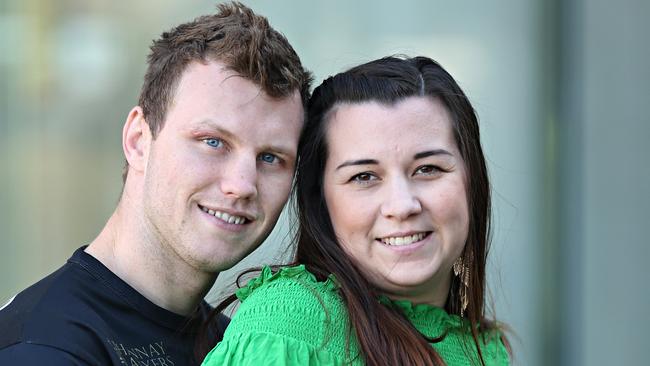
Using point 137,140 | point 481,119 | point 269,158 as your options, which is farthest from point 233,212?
point 481,119

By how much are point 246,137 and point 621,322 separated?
7.98ft

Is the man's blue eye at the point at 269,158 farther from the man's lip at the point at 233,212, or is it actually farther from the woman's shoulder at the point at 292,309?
the woman's shoulder at the point at 292,309

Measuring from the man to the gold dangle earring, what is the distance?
1.51 feet

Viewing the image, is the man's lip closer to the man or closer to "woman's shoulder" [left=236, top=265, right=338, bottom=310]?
the man

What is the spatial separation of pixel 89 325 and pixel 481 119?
2714mm

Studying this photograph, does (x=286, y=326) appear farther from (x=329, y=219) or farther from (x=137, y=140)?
(x=137, y=140)

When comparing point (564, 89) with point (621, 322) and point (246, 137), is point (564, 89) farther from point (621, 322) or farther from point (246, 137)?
point (246, 137)

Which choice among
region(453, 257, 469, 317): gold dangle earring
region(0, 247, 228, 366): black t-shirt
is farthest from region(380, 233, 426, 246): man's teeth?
region(0, 247, 228, 366): black t-shirt

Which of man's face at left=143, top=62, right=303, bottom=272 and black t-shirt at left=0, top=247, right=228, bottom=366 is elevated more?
man's face at left=143, top=62, right=303, bottom=272

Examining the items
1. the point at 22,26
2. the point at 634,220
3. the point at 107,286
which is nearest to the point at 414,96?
the point at 107,286

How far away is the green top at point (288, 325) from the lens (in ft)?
7.15

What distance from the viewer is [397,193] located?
242 centimetres

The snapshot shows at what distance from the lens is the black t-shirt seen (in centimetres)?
225

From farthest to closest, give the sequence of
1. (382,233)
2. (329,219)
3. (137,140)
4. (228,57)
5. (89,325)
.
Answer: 1. (137,140)
2. (228,57)
3. (329,219)
4. (382,233)
5. (89,325)
